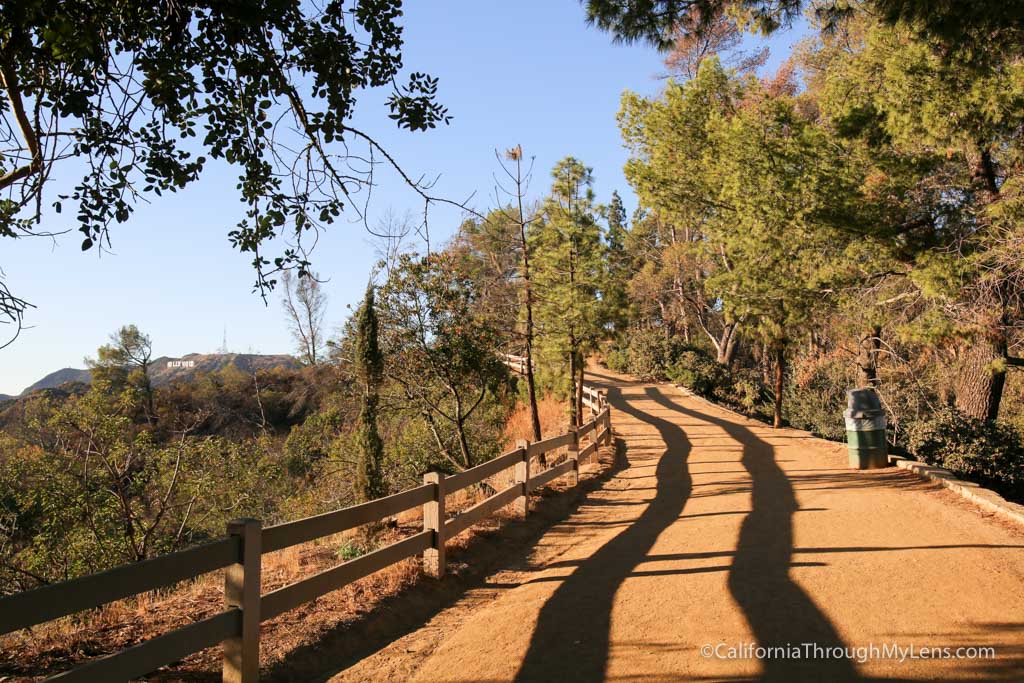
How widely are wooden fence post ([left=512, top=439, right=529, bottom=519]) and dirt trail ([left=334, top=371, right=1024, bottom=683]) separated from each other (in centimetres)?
58

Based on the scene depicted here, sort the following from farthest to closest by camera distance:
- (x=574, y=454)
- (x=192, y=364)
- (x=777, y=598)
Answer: (x=192, y=364) < (x=574, y=454) < (x=777, y=598)

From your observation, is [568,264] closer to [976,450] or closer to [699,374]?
[976,450]

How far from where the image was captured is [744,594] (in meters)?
6.42

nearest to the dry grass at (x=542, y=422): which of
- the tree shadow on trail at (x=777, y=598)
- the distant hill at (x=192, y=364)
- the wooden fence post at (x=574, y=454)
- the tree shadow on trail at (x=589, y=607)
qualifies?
the wooden fence post at (x=574, y=454)

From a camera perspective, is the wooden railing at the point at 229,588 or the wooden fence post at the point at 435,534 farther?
the wooden fence post at the point at 435,534

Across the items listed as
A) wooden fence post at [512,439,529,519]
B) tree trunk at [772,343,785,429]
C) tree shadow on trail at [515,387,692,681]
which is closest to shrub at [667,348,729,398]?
tree trunk at [772,343,785,429]

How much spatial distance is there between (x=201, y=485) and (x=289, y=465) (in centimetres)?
1344

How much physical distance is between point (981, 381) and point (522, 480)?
1184cm

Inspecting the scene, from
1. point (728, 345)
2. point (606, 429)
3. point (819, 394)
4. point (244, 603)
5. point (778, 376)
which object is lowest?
point (244, 603)

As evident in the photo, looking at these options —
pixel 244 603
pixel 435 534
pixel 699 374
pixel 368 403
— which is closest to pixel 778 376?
pixel 368 403

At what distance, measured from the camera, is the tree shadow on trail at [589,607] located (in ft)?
16.6

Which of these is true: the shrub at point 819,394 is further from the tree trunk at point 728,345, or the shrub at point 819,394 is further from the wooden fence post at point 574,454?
the wooden fence post at point 574,454

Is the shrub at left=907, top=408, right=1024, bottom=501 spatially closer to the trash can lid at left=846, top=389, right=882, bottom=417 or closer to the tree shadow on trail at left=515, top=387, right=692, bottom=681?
the trash can lid at left=846, top=389, right=882, bottom=417

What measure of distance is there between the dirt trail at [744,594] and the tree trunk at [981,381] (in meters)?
5.69
